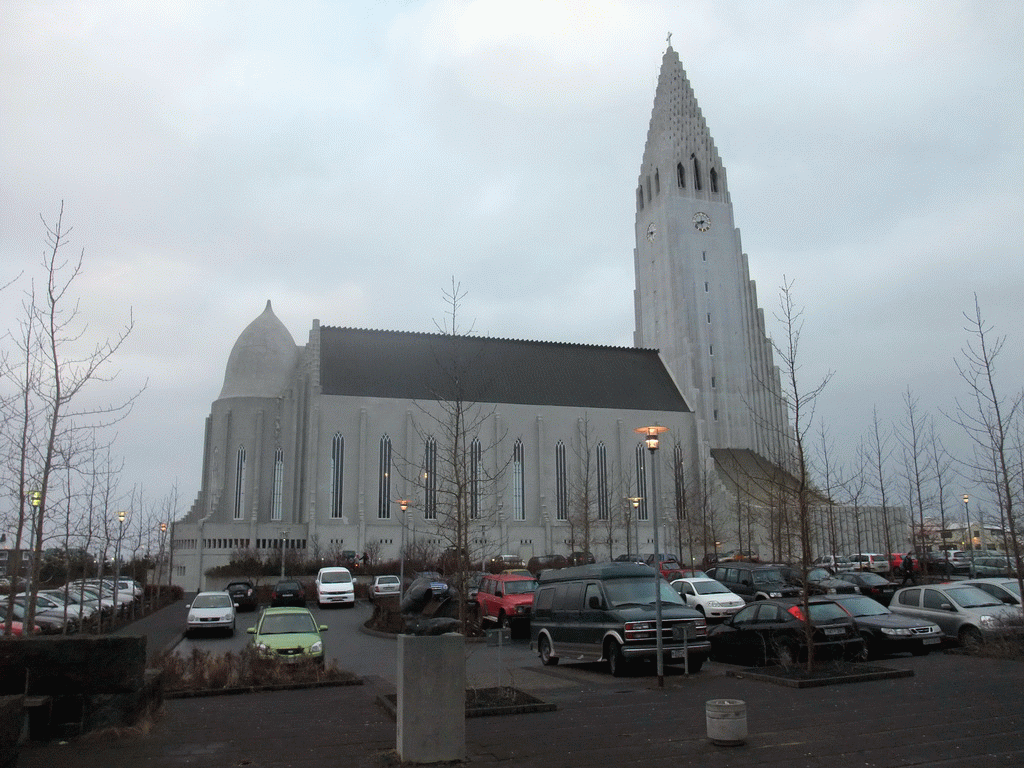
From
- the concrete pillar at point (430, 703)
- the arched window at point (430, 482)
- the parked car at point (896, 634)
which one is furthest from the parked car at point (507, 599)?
the arched window at point (430, 482)

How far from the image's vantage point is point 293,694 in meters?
13.4

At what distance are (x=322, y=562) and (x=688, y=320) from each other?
132 feet

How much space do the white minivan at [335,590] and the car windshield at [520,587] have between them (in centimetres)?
1376

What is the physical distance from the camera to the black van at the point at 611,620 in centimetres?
1496

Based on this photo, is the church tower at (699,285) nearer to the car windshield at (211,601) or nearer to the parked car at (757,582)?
the parked car at (757,582)

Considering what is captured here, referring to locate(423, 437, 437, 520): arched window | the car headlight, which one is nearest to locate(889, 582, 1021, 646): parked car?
the car headlight

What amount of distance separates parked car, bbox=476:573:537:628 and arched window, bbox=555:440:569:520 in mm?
39406

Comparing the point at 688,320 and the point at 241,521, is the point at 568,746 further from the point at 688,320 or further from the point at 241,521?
the point at 688,320

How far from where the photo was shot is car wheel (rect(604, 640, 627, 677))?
15.1 meters

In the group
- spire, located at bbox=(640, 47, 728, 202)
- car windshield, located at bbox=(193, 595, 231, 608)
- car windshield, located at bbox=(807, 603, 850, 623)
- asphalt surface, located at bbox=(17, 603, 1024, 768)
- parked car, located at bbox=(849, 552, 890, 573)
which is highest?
spire, located at bbox=(640, 47, 728, 202)

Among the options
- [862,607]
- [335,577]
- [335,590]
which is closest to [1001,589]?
[862,607]

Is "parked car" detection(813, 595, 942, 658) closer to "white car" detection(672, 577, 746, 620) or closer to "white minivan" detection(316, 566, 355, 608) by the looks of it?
"white car" detection(672, 577, 746, 620)

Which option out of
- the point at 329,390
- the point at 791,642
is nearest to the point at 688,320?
the point at 329,390

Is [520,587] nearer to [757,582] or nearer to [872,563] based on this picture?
[757,582]
